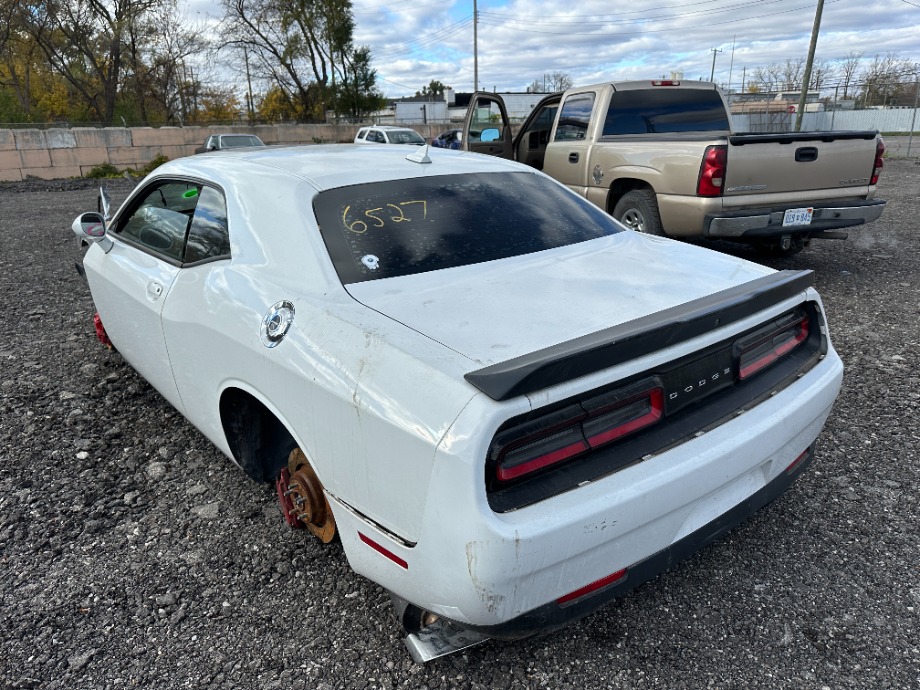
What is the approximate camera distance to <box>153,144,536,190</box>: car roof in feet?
9.03

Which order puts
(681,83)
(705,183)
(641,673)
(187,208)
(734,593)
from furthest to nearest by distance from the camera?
(681,83)
(705,183)
(187,208)
(734,593)
(641,673)

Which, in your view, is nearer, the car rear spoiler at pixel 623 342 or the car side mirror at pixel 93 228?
the car rear spoiler at pixel 623 342

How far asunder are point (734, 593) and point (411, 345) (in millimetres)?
1501

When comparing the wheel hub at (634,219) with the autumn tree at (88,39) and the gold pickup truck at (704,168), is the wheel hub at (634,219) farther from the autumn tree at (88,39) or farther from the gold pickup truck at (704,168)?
the autumn tree at (88,39)

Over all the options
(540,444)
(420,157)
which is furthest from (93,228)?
(540,444)

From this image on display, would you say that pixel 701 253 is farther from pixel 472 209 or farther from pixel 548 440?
pixel 548 440

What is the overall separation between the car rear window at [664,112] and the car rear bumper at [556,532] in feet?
19.2

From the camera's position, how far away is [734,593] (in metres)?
2.32

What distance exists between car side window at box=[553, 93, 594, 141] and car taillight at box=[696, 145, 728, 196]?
6.63ft

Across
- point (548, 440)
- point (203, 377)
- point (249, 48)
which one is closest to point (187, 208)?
point (203, 377)

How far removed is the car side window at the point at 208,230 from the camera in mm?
2736

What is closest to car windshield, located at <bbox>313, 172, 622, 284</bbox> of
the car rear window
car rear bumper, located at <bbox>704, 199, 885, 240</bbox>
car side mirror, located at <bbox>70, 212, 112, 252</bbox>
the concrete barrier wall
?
car side mirror, located at <bbox>70, 212, 112, 252</bbox>

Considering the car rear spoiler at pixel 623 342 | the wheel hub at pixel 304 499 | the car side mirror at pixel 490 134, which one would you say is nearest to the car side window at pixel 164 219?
the wheel hub at pixel 304 499

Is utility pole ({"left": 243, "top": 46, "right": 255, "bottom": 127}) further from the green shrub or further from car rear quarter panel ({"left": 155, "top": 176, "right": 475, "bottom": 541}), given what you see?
car rear quarter panel ({"left": 155, "top": 176, "right": 475, "bottom": 541})
